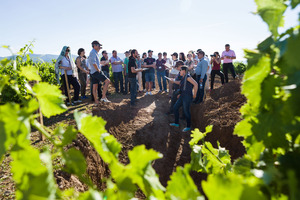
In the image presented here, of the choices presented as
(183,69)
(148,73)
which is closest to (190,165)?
(183,69)

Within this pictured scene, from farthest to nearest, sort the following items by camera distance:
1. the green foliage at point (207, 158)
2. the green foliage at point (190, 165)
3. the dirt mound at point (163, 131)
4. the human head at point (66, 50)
→ the human head at point (66, 50) → the dirt mound at point (163, 131) → the green foliage at point (207, 158) → the green foliage at point (190, 165)

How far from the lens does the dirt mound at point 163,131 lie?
534cm

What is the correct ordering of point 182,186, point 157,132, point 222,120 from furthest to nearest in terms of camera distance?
point 157,132 → point 222,120 → point 182,186

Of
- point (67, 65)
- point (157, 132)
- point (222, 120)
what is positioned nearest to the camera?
point (222, 120)

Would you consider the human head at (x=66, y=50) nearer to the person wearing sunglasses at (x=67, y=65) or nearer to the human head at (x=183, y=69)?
the person wearing sunglasses at (x=67, y=65)

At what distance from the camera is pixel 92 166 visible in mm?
4602

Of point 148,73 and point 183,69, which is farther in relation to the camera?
point 148,73

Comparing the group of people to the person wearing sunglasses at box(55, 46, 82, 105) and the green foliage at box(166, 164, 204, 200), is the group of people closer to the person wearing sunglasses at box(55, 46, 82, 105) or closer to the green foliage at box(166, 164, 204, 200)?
the person wearing sunglasses at box(55, 46, 82, 105)

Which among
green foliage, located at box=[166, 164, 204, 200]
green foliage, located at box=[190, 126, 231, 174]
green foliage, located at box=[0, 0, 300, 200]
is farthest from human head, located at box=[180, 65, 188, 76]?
green foliage, located at box=[166, 164, 204, 200]

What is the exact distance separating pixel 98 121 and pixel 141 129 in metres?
→ 6.62

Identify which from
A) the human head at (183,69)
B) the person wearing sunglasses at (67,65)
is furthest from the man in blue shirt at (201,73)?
the person wearing sunglasses at (67,65)

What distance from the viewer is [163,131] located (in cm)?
711

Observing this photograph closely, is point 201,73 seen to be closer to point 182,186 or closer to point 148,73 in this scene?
point 148,73

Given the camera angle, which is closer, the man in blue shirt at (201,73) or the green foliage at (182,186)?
the green foliage at (182,186)
